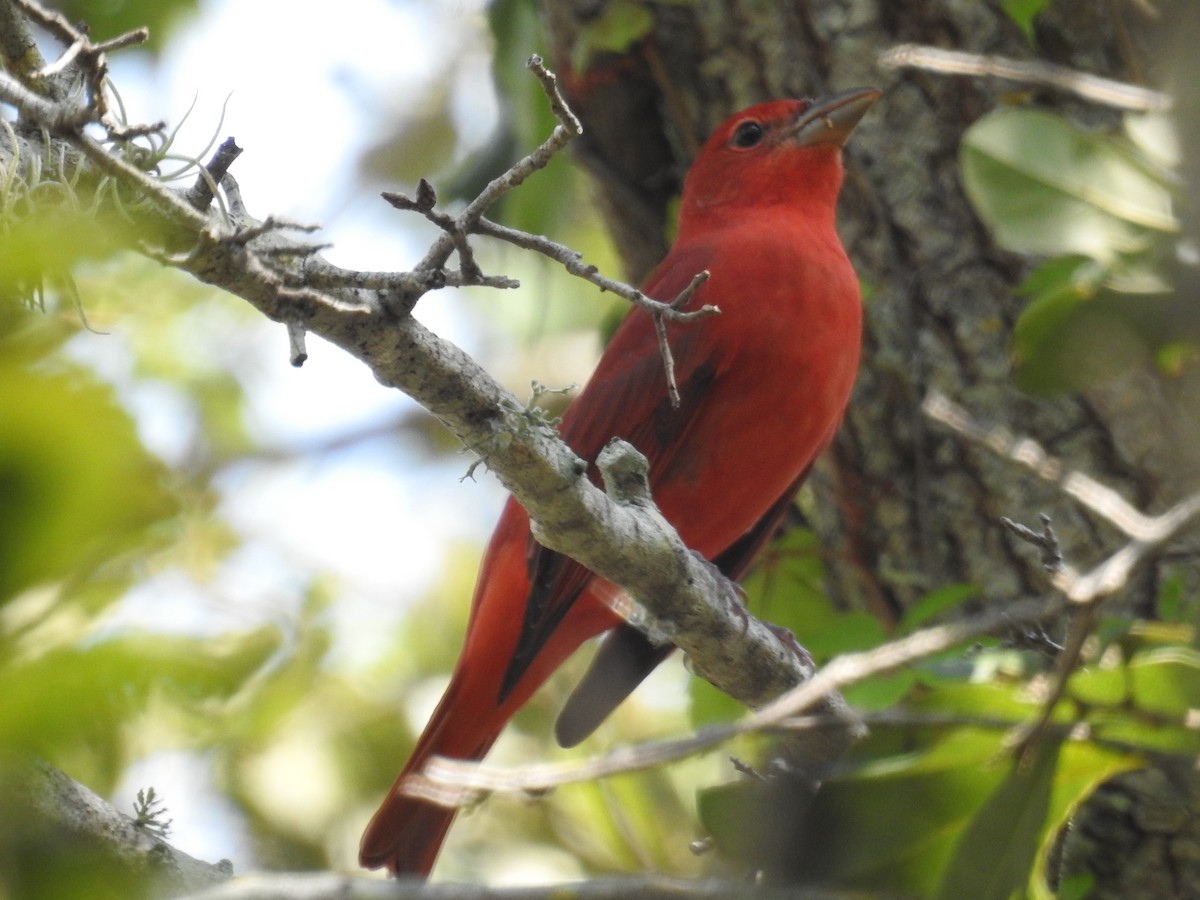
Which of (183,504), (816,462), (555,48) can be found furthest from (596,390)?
(183,504)

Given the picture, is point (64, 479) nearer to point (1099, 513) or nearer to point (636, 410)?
point (1099, 513)

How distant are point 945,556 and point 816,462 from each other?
0.49 m

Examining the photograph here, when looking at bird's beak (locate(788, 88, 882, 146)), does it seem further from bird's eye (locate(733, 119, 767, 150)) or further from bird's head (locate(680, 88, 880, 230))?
bird's eye (locate(733, 119, 767, 150))

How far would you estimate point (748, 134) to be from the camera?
4168 mm

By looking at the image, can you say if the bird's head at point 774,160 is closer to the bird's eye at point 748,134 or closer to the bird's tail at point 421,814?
the bird's eye at point 748,134

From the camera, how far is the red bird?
11.5ft

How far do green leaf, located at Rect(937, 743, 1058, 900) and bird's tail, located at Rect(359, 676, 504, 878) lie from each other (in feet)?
5.39

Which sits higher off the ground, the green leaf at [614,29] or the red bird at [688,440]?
the green leaf at [614,29]

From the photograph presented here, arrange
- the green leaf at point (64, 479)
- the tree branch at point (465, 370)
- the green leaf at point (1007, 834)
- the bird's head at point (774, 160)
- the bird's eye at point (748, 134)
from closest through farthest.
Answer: the green leaf at point (64, 479) < the tree branch at point (465, 370) < the green leaf at point (1007, 834) < the bird's head at point (774, 160) < the bird's eye at point (748, 134)

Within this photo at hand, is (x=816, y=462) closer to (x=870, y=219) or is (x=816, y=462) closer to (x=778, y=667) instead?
(x=870, y=219)

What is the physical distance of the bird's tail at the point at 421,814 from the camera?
3633mm

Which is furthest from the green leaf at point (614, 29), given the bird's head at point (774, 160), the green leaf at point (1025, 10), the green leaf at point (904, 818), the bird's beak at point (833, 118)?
the green leaf at point (904, 818)

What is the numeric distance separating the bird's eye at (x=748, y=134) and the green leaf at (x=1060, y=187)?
50.2 inches

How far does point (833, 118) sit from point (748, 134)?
32 centimetres
